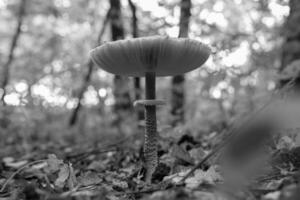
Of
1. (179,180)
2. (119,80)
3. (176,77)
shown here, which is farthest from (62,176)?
(119,80)

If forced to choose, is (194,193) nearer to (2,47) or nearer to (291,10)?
(291,10)

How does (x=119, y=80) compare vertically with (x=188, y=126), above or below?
above

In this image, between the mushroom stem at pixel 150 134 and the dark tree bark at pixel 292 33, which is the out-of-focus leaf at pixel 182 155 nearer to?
the mushroom stem at pixel 150 134

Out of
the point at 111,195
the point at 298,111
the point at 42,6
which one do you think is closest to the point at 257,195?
the point at 111,195

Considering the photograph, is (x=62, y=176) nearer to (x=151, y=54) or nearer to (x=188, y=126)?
(x=151, y=54)

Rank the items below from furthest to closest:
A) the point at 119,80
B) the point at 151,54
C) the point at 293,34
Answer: the point at 119,80, the point at 293,34, the point at 151,54

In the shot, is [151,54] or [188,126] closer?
[151,54]

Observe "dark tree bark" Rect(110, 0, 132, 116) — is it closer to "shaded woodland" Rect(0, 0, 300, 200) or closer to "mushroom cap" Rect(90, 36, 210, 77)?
"shaded woodland" Rect(0, 0, 300, 200)
